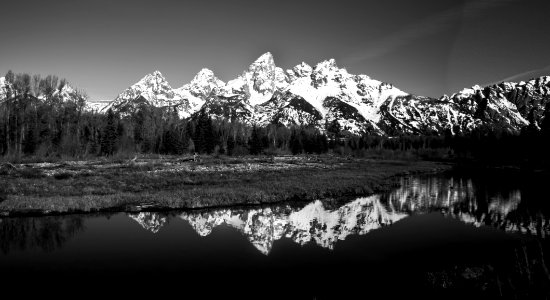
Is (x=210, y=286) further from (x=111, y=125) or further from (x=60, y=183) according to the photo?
(x=111, y=125)

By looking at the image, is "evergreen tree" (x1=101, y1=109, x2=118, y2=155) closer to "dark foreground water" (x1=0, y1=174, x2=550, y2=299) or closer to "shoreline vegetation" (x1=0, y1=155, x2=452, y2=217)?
"shoreline vegetation" (x1=0, y1=155, x2=452, y2=217)

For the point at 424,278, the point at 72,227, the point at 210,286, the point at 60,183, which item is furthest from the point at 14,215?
the point at 424,278

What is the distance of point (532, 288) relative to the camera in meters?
10.9

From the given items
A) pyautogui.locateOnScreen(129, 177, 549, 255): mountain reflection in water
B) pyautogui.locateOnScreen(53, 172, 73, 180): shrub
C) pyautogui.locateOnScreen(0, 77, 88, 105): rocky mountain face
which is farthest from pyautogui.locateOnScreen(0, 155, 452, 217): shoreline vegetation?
pyautogui.locateOnScreen(0, 77, 88, 105): rocky mountain face

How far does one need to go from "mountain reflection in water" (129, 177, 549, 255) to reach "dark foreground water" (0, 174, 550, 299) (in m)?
0.08

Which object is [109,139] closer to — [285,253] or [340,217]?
[340,217]

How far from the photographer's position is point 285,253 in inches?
660

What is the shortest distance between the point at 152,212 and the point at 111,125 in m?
69.4

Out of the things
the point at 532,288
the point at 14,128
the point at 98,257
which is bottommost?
the point at 98,257

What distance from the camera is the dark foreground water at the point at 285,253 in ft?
40.9

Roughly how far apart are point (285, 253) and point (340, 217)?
9.73 m

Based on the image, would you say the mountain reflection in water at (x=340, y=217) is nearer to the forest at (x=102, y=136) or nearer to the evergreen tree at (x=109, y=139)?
the forest at (x=102, y=136)

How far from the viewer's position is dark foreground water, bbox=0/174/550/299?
12.5 metres

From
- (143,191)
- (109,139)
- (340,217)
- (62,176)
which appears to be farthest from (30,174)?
(109,139)
